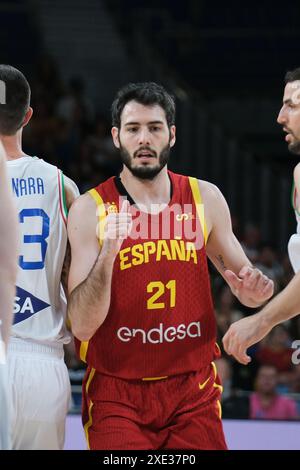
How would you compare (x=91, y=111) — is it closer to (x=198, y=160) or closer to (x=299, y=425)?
(x=198, y=160)

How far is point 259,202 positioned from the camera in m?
12.2

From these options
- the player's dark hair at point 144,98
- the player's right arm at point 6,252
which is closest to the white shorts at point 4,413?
the player's right arm at point 6,252

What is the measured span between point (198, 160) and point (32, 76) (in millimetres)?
2814

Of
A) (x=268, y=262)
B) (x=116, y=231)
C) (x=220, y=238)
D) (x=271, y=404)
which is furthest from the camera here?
(x=268, y=262)

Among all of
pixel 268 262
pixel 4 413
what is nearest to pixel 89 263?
pixel 4 413

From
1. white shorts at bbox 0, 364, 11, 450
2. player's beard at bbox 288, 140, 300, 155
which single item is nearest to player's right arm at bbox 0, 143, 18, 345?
white shorts at bbox 0, 364, 11, 450

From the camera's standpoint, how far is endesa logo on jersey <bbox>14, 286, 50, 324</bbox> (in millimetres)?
4195

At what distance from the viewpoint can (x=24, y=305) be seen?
4.21m

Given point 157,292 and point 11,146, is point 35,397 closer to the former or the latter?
point 157,292

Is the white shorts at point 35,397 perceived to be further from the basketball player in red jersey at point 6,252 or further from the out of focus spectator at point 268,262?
the out of focus spectator at point 268,262

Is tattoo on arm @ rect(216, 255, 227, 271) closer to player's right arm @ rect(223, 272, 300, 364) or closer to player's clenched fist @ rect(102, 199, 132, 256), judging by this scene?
player's right arm @ rect(223, 272, 300, 364)

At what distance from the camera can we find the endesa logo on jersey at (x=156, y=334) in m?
4.32

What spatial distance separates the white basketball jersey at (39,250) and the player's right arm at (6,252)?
1.17 metres

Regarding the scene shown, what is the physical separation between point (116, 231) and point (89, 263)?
29cm
